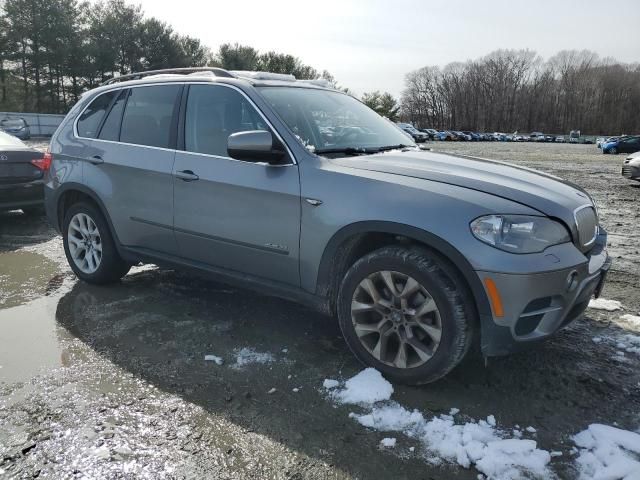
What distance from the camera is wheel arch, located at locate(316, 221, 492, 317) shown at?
2.77 m

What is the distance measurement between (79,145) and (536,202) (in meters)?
3.95

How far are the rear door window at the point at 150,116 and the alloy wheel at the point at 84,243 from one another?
0.91 metres

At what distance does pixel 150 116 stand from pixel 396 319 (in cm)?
270

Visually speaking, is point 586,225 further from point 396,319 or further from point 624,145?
point 624,145

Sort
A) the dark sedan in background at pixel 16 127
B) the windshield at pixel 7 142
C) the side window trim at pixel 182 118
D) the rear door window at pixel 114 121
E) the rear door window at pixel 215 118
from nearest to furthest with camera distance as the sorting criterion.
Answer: the rear door window at pixel 215 118 < the side window trim at pixel 182 118 < the rear door window at pixel 114 121 < the windshield at pixel 7 142 < the dark sedan in background at pixel 16 127

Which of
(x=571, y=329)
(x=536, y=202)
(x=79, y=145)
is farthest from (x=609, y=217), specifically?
(x=79, y=145)

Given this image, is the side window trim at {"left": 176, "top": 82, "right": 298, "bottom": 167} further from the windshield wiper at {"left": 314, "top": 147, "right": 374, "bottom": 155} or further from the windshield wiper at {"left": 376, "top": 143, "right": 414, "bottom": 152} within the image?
the windshield wiper at {"left": 376, "top": 143, "right": 414, "bottom": 152}

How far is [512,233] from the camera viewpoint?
2742 mm

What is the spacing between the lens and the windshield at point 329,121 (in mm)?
A: 3607

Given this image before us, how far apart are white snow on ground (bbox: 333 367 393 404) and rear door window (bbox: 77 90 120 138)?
3.26 m

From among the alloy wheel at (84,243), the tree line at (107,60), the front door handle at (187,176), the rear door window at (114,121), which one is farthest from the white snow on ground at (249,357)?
the tree line at (107,60)

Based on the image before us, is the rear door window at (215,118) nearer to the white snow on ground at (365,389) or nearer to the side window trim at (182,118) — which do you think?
the side window trim at (182,118)

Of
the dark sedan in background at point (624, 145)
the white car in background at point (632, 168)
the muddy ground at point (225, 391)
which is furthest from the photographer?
the dark sedan in background at point (624, 145)

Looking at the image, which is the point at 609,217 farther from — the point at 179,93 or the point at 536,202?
the point at 179,93
